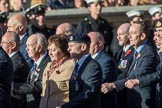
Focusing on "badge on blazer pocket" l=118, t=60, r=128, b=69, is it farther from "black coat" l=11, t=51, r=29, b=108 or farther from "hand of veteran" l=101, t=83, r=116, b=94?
"black coat" l=11, t=51, r=29, b=108

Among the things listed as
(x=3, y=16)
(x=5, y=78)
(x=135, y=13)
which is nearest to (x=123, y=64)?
(x=5, y=78)

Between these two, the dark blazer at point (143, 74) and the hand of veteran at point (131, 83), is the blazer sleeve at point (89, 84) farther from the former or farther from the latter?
the dark blazer at point (143, 74)

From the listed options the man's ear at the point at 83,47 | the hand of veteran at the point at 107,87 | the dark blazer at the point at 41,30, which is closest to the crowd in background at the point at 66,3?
the dark blazer at the point at 41,30

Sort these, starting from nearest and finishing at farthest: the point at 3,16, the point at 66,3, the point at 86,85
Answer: the point at 86,85 → the point at 3,16 → the point at 66,3

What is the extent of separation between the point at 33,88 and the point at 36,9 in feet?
13.3

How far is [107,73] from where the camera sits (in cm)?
1147

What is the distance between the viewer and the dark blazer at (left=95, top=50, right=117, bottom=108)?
11469 mm

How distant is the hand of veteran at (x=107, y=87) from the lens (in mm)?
10865

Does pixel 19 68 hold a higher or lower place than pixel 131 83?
higher

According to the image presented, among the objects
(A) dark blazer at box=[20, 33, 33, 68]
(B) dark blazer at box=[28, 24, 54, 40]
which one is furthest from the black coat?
(B) dark blazer at box=[28, 24, 54, 40]

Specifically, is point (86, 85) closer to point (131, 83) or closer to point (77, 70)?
point (77, 70)

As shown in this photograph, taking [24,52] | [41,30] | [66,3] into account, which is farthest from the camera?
[66,3]

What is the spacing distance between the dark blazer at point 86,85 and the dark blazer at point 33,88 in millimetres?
978

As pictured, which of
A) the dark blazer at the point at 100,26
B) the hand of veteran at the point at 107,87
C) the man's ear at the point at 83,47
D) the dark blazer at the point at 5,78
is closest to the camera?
the dark blazer at the point at 5,78
